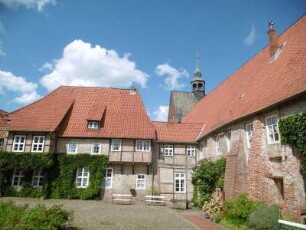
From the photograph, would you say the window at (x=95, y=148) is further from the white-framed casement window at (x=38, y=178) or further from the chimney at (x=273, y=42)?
the chimney at (x=273, y=42)

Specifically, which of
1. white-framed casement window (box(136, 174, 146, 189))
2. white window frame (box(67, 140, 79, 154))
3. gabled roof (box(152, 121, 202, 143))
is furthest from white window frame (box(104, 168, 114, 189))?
gabled roof (box(152, 121, 202, 143))

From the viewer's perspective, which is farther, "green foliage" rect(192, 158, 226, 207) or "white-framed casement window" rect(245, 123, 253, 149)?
"green foliage" rect(192, 158, 226, 207)

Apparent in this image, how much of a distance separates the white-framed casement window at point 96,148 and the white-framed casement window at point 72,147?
1.42 m

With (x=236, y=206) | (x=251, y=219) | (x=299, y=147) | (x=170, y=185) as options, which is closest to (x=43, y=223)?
(x=251, y=219)

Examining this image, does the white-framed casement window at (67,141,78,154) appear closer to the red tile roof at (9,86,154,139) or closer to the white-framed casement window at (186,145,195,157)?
the red tile roof at (9,86,154,139)

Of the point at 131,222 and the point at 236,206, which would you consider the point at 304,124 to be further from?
the point at 131,222

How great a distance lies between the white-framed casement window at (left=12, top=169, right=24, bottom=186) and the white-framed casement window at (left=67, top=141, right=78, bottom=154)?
4191mm

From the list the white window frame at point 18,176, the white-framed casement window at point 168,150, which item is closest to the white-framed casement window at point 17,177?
the white window frame at point 18,176

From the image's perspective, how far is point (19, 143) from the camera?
23250 millimetres

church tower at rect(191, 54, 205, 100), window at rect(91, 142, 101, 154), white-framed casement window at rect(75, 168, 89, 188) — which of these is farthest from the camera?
church tower at rect(191, 54, 205, 100)

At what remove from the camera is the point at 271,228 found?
10664mm

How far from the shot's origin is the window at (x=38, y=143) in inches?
916

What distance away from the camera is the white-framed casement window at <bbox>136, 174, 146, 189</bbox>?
2395 cm

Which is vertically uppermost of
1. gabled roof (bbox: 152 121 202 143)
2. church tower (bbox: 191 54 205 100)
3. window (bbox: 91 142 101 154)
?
church tower (bbox: 191 54 205 100)
